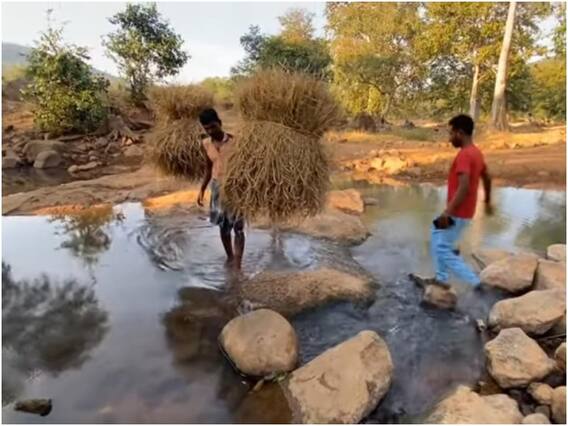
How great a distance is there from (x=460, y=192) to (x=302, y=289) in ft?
4.72

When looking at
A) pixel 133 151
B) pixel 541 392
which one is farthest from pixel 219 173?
pixel 133 151

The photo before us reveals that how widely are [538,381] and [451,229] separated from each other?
3.83ft

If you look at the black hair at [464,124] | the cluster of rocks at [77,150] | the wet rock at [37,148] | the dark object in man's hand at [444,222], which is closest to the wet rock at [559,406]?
the dark object in man's hand at [444,222]

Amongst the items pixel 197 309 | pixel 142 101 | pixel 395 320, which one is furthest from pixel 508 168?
pixel 142 101

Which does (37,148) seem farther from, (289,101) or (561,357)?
(561,357)

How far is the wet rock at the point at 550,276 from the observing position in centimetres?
391

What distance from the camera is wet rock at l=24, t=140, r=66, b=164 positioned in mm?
13289

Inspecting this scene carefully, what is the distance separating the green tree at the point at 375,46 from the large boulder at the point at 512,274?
570 inches

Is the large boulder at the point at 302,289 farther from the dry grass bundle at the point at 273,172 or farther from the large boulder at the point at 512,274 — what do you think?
the large boulder at the point at 512,274

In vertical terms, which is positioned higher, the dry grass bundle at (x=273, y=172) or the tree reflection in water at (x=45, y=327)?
the dry grass bundle at (x=273, y=172)

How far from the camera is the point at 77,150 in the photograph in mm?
14148

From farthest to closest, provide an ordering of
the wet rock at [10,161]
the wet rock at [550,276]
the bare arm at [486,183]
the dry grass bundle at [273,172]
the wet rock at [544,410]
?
the wet rock at [10,161], the wet rock at [550,276], the bare arm at [486,183], the dry grass bundle at [273,172], the wet rock at [544,410]

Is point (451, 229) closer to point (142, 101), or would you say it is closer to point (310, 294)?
point (310, 294)

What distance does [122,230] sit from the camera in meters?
5.73
